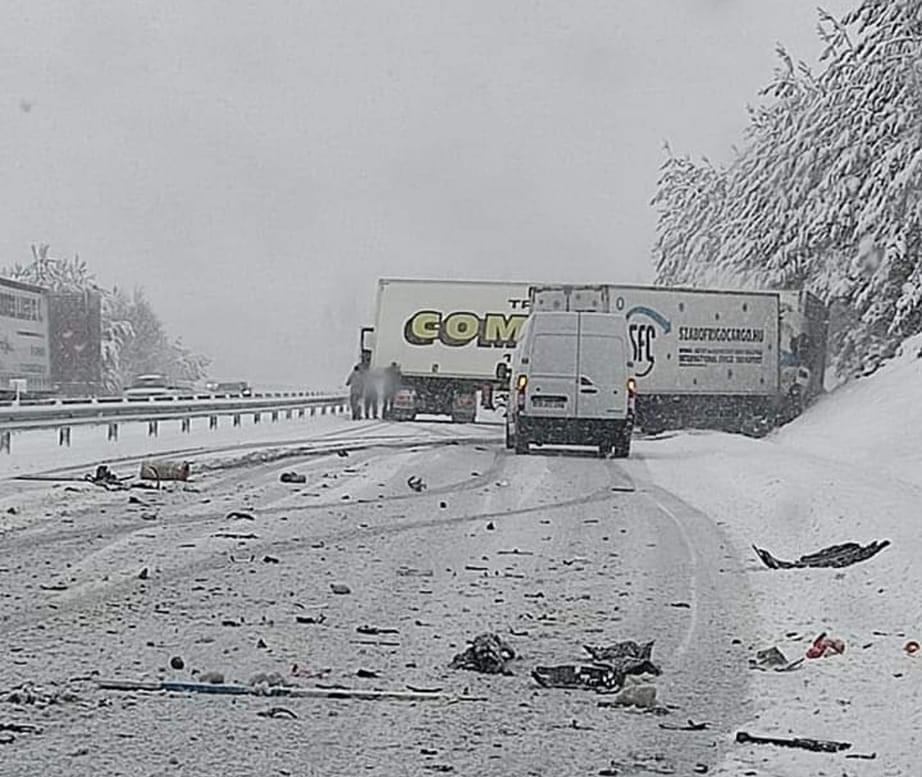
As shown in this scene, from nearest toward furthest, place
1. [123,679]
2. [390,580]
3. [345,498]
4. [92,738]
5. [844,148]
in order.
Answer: [92,738]
[123,679]
[390,580]
[345,498]
[844,148]

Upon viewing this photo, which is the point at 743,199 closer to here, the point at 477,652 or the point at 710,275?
the point at 710,275

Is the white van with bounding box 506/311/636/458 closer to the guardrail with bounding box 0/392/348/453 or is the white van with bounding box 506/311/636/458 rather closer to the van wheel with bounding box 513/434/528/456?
the van wheel with bounding box 513/434/528/456

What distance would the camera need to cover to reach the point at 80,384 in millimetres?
57500

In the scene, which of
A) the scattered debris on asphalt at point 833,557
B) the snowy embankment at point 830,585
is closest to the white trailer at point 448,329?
the snowy embankment at point 830,585

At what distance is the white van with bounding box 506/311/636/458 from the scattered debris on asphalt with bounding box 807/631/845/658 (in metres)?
15.9

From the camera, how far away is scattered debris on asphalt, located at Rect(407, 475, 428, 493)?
55.8 feet

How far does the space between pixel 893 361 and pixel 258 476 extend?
20.8m

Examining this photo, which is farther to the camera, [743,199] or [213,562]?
[743,199]

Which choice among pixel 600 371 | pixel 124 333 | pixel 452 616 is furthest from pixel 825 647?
pixel 124 333

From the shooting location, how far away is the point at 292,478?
17703 mm

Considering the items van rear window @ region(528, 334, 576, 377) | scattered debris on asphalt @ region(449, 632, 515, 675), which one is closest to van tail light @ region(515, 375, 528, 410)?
van rear window @ region(528, 334, 576, 377)

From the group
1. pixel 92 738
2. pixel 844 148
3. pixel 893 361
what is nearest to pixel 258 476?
pixel 92 738

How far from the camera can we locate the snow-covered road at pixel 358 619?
5.74 metres

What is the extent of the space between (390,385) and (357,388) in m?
2.48
